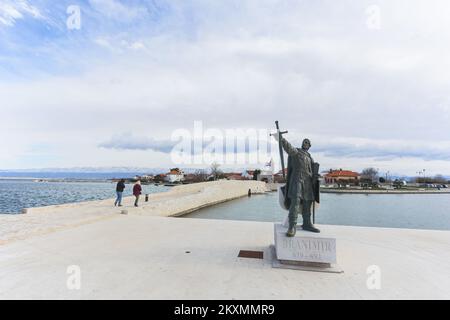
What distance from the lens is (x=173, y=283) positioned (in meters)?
4.28

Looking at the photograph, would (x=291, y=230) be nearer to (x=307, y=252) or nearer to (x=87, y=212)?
(x=307, y=252)

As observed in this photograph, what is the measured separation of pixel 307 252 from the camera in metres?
5.16

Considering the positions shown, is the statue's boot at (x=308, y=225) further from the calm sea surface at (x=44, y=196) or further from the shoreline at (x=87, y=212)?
the calm sea surface at (x=44, y=196)

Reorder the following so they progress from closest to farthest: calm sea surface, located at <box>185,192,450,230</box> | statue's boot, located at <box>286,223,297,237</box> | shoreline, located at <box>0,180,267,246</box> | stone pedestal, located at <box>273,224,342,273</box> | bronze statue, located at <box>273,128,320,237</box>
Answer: stone pedestal, located at <box>273,224,342,273</box>, statue's boot, located at <box>286,223,297,237</box>, bronze statue, located at <box>273,128,320,237</box>, shoreline, located at <box>0,180,267,246</box>, calm sea surface, located at <box>185,192,450,230</box>

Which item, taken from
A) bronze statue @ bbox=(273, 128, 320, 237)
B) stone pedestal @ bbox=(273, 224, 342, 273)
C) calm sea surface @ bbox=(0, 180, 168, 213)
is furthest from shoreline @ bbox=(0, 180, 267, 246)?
calm sea surface @ bbox=(0, 180, 168, 213)

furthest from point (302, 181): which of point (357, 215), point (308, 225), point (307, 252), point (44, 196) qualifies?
point (44, 196)

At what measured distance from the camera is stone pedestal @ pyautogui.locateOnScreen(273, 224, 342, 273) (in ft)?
16.6

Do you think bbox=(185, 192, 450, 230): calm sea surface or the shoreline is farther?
bbox=(185, 192, 450, 230): calm sea surface

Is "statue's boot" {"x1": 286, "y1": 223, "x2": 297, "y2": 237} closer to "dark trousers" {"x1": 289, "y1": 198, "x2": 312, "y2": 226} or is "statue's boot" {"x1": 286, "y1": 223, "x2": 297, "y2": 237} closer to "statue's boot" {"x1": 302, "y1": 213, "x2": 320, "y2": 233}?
"dark trousers" {"x1": 289, "y1": 198, "x2": 312, "y2": 226}

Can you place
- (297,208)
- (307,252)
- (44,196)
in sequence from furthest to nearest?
(44,196) < (297,208) < (307,252)

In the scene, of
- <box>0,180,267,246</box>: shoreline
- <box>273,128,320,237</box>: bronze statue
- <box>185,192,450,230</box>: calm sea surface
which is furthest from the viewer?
<box>185,192,450,230</box>: calm sea surface

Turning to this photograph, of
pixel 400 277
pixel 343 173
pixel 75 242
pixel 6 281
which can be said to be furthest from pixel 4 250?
pixel 343 173

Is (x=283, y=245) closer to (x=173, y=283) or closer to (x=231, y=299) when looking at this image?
(x=231, y=299)

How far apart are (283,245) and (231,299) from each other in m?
1.86
